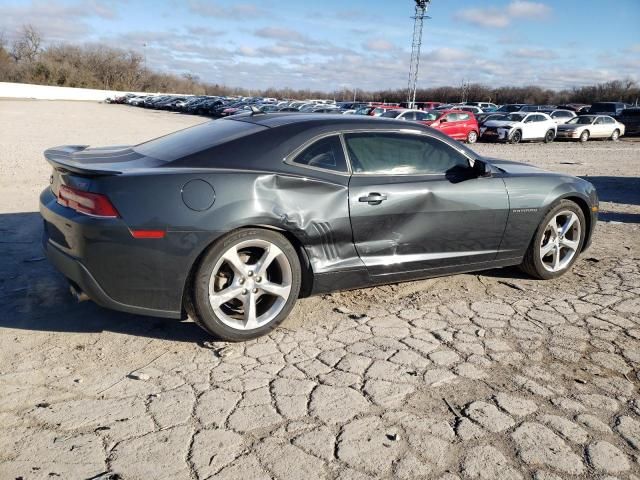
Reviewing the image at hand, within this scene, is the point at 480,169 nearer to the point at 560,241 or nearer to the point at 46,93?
the point at 560,241

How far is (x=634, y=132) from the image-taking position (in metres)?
31.8

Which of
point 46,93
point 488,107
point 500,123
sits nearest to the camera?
point 500,123

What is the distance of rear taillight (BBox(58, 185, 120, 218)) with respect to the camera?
124 inches

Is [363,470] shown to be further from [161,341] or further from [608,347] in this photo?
[608,347]

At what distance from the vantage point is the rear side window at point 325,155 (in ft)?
12.4

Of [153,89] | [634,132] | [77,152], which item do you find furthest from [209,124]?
[153,89]

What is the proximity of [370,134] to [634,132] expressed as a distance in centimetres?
3352

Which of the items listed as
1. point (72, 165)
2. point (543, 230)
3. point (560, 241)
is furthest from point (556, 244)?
point (72, 165)

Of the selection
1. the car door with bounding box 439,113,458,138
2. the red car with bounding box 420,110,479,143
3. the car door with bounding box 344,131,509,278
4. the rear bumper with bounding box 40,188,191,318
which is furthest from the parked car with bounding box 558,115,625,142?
the rear bumper with bounding box 40,188,191,318

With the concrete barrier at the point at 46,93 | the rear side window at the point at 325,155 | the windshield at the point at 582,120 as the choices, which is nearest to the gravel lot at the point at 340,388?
the rear side window at the point at 325,155

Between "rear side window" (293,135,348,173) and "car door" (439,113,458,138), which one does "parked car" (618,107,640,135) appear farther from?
"rear side window" (293,135,348,173)

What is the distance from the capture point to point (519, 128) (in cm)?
2516

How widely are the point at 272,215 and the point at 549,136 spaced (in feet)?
86.5

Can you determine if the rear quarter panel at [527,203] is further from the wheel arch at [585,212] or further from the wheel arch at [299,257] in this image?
the wheel arch at [299,257]
